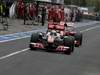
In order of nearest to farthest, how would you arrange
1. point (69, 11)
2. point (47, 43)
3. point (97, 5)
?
point (47, 43)
point (69, 11)
point (97, 5)

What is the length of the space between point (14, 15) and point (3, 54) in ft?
104

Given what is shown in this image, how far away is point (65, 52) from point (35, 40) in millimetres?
1327

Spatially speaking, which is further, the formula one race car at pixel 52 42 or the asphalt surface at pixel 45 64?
the formula one race car at pixel 52 42

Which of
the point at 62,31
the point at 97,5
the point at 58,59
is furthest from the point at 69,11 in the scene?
the point at 97,5

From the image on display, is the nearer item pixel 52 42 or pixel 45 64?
pixel 45 64

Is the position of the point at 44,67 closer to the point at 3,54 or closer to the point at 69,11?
the point at 3,54

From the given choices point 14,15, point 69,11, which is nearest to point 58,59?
point 14,15

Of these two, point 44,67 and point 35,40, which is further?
point 35,40

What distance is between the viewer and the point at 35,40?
1608 cm

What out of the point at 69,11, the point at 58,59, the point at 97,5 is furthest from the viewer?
the point at 97,5

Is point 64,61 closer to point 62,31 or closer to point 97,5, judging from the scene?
point 62,31

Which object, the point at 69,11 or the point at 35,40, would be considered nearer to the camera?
the point at 35,40

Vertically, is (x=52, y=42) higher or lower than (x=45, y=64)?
higher

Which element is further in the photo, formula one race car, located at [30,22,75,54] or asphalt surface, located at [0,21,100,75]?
formula one race car, located at [30,22,75,54]
